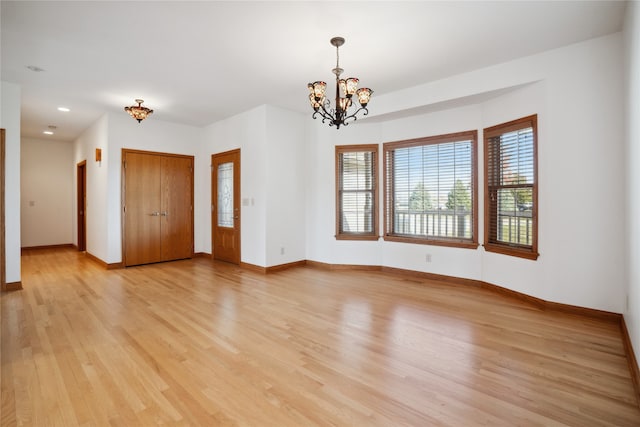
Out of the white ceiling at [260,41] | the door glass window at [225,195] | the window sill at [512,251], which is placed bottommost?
the window sill at [512,251]

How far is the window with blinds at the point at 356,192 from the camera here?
5.86 meters

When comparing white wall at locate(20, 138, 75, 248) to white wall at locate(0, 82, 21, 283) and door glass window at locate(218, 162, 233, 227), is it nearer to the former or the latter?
white wall at locate(0, 82, 21, 283)

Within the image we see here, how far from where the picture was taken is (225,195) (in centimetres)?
665

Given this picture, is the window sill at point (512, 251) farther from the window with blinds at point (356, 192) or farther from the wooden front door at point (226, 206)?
the wooden front door at point (226, 206)

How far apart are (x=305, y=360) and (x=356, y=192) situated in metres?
3.82

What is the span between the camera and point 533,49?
143 inches

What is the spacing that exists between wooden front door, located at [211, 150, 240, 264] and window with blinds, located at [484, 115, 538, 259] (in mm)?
4351

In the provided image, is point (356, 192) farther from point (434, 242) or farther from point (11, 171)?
point (11, 171)

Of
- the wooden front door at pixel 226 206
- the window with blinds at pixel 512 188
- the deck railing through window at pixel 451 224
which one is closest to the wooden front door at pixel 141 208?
the wooden front door at pixel 226 206

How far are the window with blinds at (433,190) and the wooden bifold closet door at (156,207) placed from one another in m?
4.35

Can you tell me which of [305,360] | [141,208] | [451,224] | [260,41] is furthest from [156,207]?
[451,224]

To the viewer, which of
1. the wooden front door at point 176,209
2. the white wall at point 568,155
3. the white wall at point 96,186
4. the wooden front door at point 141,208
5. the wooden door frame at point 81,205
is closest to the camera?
the white wall at point 568,155

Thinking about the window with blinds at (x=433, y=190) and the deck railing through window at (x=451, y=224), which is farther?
the window with blinds at (x=433, y=190)

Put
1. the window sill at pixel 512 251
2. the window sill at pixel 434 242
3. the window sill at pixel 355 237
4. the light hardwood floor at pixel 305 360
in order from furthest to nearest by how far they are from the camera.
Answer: the window sill at pixel 355 237, the window sill at pixel 434 242, the window sill at pixel 512 251, the light hardwood floor at pixel 305 360
